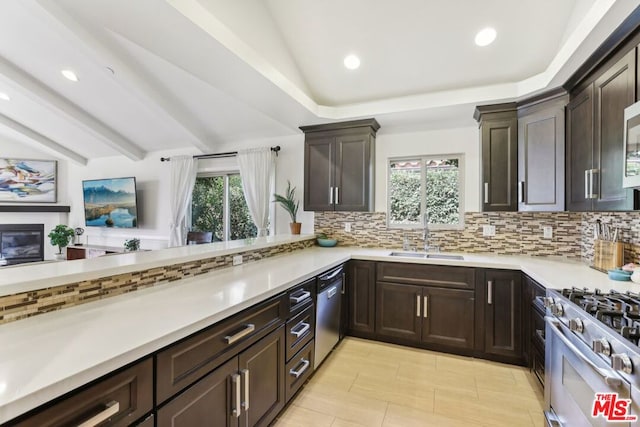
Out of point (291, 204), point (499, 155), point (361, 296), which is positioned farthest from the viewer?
point (291, 204)

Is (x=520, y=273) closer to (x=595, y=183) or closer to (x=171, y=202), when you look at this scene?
(x=595, y=183)

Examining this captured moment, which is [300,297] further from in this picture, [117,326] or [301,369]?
[117,326]

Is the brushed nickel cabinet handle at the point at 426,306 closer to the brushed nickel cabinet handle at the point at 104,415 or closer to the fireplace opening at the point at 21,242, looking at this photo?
the brushed nickel cabinet handle at the point at 104,415

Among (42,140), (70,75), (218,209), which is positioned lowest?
(218,209)

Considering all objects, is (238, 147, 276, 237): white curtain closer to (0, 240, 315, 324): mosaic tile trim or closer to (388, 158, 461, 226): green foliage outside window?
(388, 158, 461, 226): green foliage outside window

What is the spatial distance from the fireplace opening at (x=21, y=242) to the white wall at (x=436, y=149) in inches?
267

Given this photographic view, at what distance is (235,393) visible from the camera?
136 centimetres

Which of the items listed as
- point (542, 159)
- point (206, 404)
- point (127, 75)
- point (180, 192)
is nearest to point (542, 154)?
point (542, 159)

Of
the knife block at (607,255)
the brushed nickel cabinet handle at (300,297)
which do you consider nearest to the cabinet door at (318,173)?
the brushed nickel cabinet handle at (300,297)

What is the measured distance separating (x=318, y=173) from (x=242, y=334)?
2409 mm

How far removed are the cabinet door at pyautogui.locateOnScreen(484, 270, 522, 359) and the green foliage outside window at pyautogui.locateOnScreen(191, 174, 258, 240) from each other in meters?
3.10

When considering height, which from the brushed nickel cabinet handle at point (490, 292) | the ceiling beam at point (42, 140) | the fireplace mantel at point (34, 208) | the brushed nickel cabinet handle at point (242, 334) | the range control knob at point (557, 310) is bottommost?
the brushed nickel cabinet handle at point (490, 292)

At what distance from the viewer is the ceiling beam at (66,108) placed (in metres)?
3.58

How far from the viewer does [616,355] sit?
104 centimetres
